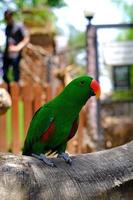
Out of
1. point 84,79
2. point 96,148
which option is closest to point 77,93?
point 84,79

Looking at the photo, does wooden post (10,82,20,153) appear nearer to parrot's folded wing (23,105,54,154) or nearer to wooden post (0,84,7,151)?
wooden post (0,84,7,151)

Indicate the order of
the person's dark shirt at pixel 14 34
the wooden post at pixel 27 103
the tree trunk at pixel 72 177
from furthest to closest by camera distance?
the wooden post at pixel 27 103 → the person's dark shirt at pixel 14 34 → the tree trunk at pixel 72 177

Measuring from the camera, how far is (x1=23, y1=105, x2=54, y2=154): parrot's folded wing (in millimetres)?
2607

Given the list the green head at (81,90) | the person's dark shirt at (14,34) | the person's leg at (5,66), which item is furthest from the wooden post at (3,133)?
the green head at (81,90)

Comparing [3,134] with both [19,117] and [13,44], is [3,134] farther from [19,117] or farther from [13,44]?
[13,44]

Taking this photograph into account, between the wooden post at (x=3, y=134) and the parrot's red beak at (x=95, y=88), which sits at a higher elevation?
the parrot's red beak at (x=95, y=88)

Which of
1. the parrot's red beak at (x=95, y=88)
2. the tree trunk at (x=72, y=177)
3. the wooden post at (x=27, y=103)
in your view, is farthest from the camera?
the wooden post at (x=27, y=103)

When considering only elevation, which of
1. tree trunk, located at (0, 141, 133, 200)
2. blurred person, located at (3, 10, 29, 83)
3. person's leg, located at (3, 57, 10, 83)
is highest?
blurred person, located at (3, 10, 29, 83)

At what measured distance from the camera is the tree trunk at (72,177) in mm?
1869

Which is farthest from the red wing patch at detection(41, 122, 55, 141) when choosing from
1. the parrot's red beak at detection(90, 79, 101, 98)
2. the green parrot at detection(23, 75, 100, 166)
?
the parrot's red beak at detection(90, 79, 101, 98)

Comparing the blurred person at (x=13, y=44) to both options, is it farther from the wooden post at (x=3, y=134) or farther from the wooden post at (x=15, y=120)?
the wooden post at (x=3, y=134)

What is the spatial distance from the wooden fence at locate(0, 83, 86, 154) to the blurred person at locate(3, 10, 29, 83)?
259 millimetres

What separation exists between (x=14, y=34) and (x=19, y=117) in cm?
106

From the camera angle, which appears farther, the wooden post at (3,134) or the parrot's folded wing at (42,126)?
the wooden post at (3,134)
